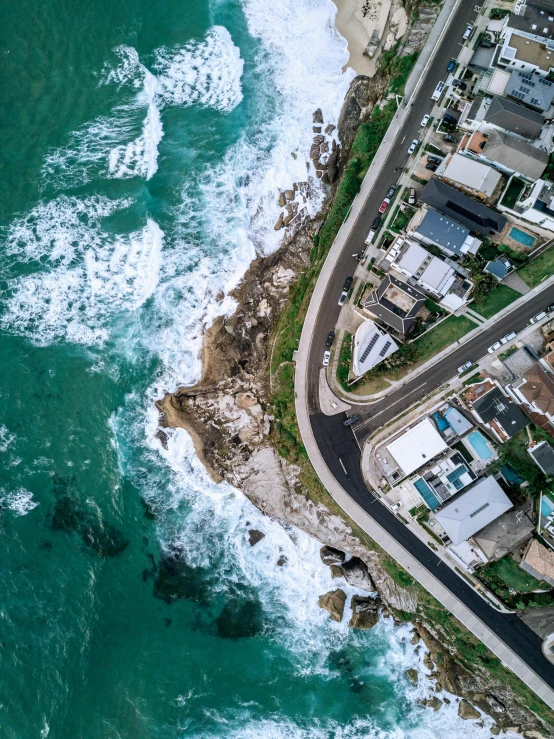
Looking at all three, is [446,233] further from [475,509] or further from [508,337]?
[475,509]

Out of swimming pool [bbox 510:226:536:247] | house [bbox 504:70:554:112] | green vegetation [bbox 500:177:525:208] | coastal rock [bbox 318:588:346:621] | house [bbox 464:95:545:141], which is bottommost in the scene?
coastal rock [bbox 318:588:346:621]

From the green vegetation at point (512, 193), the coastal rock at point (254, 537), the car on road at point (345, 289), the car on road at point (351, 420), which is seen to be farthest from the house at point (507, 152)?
the coastal rock at point (254, 537)

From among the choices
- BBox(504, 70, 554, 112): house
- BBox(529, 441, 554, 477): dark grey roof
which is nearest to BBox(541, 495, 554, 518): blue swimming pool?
BBox(529, 441, 554, 477): dark grey roof

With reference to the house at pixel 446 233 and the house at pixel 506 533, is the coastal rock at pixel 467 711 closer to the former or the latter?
the house at pixel 506 533

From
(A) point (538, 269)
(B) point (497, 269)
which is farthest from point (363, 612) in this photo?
(A) point (538, 269)

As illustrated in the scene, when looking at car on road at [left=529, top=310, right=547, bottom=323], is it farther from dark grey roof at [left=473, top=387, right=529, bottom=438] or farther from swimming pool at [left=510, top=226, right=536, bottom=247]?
dark grey roof at [left=473, top=387, right=529, bottom=438]

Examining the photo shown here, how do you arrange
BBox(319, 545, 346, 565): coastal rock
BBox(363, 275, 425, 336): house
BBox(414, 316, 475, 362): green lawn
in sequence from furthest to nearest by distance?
BBox(319, 545, 346, 565): coastal rock → BBox(414, 316, 475, 362): green lawn → BBox(363, 275, 425, 336): house
